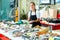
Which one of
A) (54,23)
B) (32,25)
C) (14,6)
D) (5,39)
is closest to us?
(5,39)

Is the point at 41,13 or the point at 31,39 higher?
the point at 41,13

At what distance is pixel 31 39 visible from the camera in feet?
5.81

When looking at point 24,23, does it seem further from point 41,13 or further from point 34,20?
point 41,13

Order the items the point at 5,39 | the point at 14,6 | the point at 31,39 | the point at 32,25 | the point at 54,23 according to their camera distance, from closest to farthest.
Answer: the point at 31,39 < the point at 5,39 < the point at 54,23 < the point at 32,25 < the point at 14,6

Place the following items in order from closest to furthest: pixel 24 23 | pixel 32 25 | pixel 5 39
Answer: pixel 5 39 < pixel 32 25 < pixel 24 23

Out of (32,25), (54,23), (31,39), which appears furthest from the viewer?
(32,25)

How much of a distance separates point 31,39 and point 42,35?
0.14m

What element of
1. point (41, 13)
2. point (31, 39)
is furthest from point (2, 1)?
point (31, 39)

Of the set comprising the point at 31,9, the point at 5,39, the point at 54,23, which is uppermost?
the point at 31,9

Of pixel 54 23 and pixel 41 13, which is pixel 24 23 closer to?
pixel 41 13

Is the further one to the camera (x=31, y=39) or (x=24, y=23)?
(x=24, y=23)

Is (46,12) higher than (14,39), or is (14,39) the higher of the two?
(46,12)

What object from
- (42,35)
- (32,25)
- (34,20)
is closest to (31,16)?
(34,20)

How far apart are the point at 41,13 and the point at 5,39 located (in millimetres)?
903
